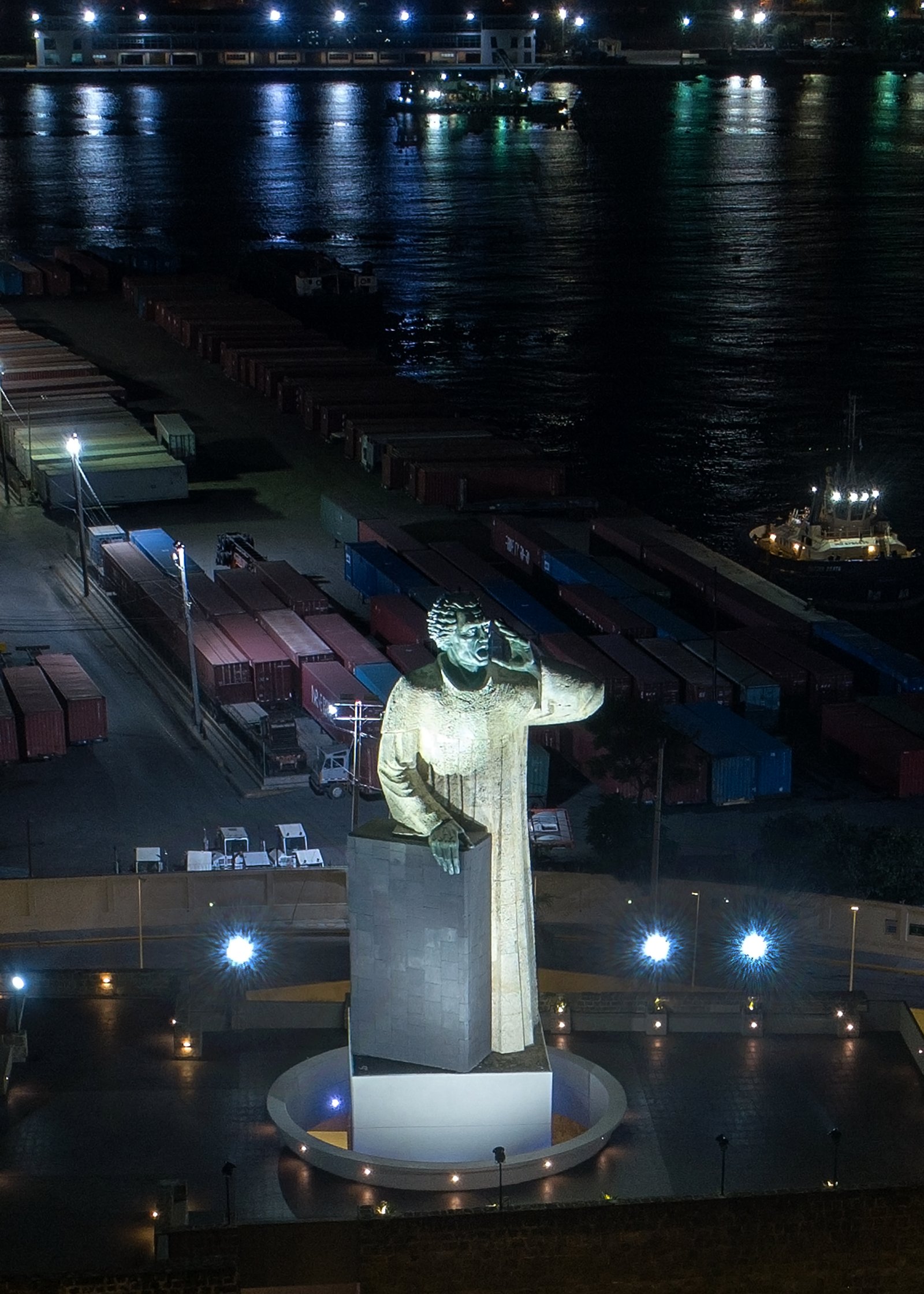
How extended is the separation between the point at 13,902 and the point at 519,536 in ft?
109

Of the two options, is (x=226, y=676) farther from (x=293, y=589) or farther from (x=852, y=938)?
(x=852, y=938)

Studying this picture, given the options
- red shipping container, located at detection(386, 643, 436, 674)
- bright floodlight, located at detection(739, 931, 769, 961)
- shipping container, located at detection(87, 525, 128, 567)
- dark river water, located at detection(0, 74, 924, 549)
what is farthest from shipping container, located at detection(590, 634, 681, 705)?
dark river water, located at detection(0, 74, 924, 549)

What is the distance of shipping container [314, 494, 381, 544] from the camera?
69375 millimetres

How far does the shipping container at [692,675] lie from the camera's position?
52.2 metres

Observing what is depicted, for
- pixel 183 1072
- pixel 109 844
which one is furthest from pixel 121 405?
pixel 183 1072

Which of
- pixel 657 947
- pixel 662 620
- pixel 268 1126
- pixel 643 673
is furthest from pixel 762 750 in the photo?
pixel 268 1126

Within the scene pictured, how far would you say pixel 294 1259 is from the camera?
22047 millimetres

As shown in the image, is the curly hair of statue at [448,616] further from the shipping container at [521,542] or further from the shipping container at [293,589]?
the shipping container at [521,542]

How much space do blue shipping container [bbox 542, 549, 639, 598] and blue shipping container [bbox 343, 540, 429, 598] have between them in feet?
15.2

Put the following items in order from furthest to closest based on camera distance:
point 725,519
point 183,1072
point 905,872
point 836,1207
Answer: point 725,519
point 905,872
point 183,1072
point 836,1207

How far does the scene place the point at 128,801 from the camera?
4681 centimetres

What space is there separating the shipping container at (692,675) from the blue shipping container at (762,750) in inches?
74.2

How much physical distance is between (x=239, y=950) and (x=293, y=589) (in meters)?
28.0

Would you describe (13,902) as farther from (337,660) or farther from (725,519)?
(725,519)
